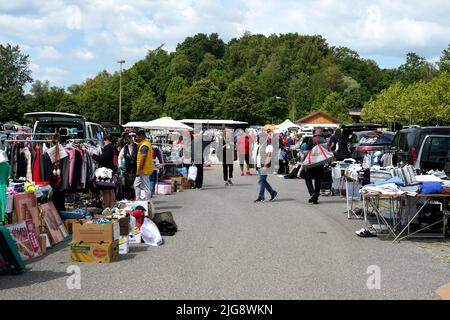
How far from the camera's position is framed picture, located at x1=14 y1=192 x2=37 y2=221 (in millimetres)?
9266

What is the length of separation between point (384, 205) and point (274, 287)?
30.2ft

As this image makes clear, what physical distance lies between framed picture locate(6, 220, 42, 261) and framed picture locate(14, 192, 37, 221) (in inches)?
7.2

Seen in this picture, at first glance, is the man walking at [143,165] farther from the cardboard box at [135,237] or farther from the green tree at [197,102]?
the green tree at [197,102]

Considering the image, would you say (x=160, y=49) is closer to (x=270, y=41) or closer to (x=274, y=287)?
(x=270, y=41)

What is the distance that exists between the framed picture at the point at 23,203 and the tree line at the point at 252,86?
4876 cm

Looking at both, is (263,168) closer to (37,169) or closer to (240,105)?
(37,169)

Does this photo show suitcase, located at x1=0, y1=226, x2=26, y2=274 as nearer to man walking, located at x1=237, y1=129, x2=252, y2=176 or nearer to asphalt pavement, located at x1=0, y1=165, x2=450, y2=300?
asphalt pavement, located at x1=0, y1=165, x2=450, y2=300

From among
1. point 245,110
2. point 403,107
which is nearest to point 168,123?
point 403,107

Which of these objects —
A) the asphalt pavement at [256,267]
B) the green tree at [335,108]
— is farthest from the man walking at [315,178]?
the green tree at [335,108]

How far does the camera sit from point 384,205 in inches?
614

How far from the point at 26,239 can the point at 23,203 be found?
2.32ft

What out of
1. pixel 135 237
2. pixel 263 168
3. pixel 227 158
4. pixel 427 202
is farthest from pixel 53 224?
pixel 227 158
